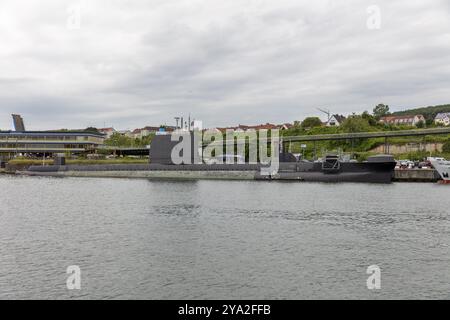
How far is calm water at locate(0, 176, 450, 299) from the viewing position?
52.1 feet

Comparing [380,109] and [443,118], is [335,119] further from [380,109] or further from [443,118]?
[443,118]

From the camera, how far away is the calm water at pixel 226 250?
15.9m

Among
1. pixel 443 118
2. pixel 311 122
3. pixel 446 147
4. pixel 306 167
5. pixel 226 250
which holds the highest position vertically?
pixel 443 118

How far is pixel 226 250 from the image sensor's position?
21141mm

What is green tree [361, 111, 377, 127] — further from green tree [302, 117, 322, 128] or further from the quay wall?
the quay wall

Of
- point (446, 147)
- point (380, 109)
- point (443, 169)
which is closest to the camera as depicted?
point (443, 169)

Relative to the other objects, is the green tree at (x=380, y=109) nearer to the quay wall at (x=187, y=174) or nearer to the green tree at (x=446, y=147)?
the green tree at (x=446, y=147)

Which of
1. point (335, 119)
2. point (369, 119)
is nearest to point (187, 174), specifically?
point (369, 119)

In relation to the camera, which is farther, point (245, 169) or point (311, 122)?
point (311, 122)

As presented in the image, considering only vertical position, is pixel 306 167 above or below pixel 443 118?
below

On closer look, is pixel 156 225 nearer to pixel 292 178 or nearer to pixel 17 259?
pixel 17 259

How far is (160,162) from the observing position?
7769cm
